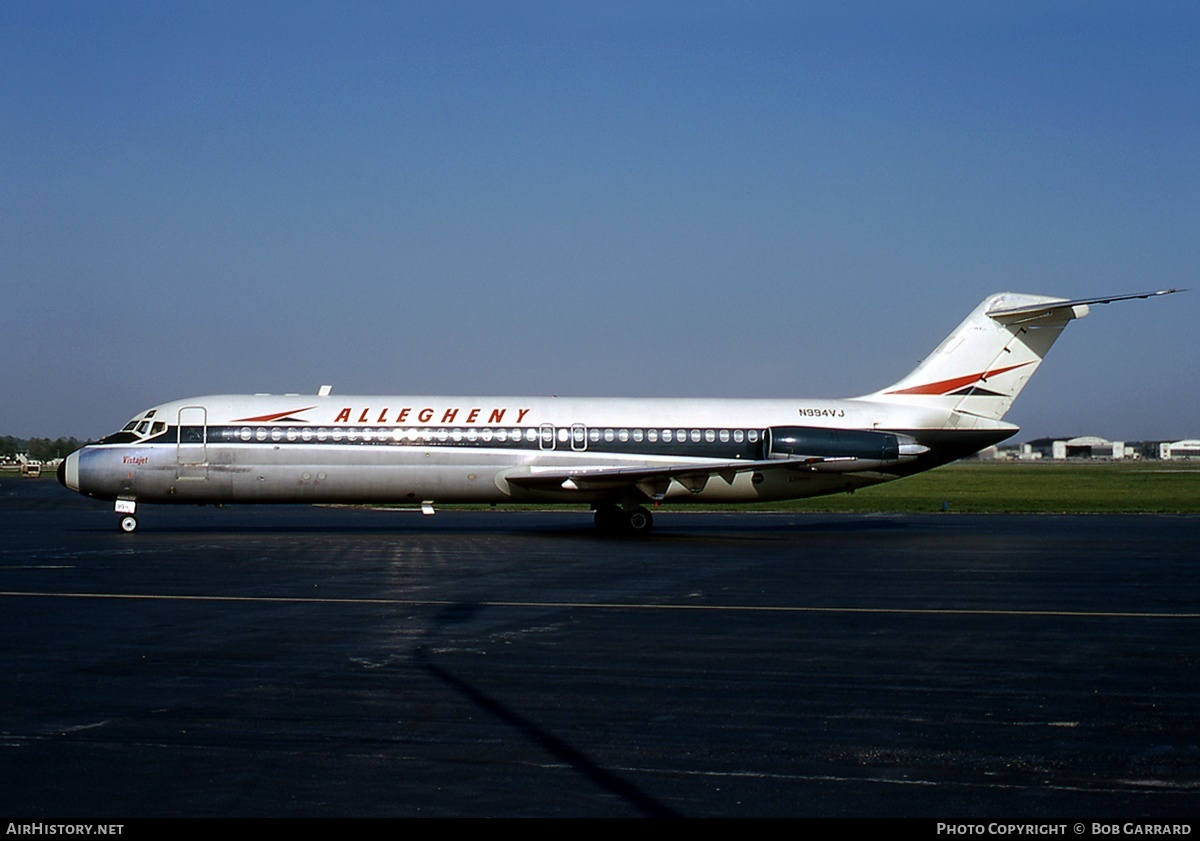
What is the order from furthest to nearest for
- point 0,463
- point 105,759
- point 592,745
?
1. point 0,463
2. point 592,745
3. point 105,759

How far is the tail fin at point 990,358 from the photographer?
30.4 metres

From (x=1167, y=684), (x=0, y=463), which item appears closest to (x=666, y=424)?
(x=1167, y=684)

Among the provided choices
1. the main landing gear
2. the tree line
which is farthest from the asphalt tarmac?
the tree line

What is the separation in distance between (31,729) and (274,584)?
9451 millimetres

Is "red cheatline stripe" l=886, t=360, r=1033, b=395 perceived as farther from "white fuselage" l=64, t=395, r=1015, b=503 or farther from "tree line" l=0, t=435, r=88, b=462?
"tree line" l=0, t=435, r=88, b=462

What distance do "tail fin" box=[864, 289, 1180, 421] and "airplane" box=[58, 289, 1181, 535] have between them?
0.12 feet

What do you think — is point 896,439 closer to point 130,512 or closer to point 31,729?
point 130,512

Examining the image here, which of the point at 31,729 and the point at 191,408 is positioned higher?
the point at 191,408

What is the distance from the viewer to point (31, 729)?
319 inches

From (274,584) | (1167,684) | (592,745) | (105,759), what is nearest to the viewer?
(105,759)

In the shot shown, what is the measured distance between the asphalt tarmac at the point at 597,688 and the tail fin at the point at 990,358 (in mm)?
9795

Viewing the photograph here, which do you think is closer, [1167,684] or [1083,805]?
[1083,805]

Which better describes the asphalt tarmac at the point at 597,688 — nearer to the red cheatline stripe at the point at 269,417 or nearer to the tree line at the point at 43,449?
the red cheatline stripe at the point at 269,417

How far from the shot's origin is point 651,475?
27.9 m
